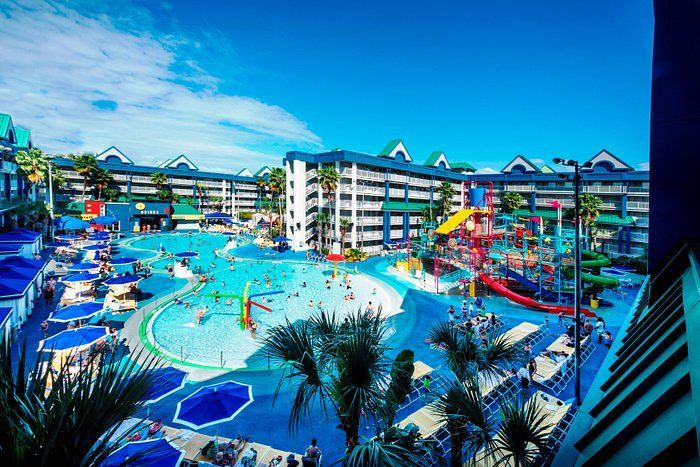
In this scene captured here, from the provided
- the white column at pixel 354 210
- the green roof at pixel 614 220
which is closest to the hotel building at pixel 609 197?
the green roof at pixel 614 220

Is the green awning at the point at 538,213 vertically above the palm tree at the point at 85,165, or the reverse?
the palm tree at the point at 85,165

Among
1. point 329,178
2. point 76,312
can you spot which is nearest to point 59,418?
point 76,312

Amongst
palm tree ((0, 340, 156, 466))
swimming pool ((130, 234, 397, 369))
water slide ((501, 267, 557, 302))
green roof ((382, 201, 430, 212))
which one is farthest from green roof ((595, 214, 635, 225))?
palm tree ((0, 340, 156, 466))

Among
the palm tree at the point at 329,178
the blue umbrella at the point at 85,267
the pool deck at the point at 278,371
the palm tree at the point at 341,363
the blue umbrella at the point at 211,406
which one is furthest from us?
the palm tree at the point at 329,178

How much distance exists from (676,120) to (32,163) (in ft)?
217

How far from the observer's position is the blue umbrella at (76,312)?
1998 cm

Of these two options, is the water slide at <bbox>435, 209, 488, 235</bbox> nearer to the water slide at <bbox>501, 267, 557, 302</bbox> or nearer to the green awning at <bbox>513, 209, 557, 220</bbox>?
the water slide at <bbox>501, 267, 557, 302</bbox>

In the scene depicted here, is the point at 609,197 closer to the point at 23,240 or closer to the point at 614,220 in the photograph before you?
the point at 614,220

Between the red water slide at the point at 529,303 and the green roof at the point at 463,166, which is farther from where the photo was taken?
the green roof at the point at 463,166

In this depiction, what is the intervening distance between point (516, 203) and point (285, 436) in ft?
198

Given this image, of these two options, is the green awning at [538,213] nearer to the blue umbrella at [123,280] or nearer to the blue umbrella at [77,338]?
the blue umbrella at [123,280]

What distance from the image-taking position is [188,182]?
93062mm

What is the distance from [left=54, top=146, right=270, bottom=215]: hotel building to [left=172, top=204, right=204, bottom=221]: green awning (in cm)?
678

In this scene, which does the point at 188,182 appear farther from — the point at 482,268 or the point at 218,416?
the point at 218,416
